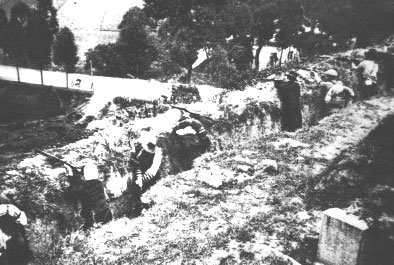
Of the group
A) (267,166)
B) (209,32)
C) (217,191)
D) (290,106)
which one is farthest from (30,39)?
(267,166)

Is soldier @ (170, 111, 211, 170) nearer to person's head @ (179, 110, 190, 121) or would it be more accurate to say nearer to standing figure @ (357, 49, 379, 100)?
person's head @ (179, 110, 190, 121)

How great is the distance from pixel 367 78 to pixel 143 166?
37.9ft

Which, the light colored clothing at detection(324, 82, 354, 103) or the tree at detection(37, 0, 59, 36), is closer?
the light colored clothing at detection(324, 82, 354, 103)

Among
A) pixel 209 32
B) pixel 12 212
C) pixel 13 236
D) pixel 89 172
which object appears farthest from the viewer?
pixel 209 32

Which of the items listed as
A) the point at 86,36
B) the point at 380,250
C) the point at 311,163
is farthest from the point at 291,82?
the point at 86,36

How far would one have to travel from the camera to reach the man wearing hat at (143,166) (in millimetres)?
8109

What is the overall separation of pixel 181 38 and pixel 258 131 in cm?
Answer: 1132

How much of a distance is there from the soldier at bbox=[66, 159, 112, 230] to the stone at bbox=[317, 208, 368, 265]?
14.2 ft

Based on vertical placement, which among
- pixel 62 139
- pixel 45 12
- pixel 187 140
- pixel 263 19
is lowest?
pixel 62 139

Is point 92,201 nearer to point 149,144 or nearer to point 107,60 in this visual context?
point 149,144

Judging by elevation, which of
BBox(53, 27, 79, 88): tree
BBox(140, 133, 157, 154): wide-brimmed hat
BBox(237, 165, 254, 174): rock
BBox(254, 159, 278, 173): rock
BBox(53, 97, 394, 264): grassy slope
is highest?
BBox(53, 27, 79, 88): tree

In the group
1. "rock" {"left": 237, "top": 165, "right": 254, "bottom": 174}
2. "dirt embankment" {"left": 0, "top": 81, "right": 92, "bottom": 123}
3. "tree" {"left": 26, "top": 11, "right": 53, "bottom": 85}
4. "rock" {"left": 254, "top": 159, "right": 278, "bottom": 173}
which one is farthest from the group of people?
"tree" {"left": 26, "top": 11, "right": 53, "bottom": 85}

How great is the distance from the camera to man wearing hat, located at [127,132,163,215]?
Result: 319 inches

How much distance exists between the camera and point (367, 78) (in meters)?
15.2
